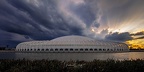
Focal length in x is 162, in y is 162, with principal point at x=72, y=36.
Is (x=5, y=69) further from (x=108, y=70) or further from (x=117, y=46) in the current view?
(x=117, y=46)

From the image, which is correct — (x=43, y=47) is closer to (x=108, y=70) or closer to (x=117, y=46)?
(x=117, y=46)

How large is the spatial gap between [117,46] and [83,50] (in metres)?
21.4

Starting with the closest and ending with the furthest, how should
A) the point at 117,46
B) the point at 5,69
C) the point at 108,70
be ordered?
1. the point at 108,70
2. the point at 5,69
3. the point at 117,46

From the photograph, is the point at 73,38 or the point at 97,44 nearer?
the point at 97,44

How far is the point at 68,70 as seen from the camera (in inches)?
370

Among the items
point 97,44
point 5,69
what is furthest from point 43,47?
point 5,69

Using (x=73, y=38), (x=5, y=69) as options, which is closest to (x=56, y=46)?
(x=73, y=38)

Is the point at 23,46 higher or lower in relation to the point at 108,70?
higher

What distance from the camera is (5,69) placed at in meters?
10.9

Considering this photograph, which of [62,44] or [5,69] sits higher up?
[62,44]

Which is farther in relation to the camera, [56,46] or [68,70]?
[56,46]

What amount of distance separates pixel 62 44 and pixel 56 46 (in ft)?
10.2

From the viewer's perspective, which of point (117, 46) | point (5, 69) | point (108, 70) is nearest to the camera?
point (108, 70)

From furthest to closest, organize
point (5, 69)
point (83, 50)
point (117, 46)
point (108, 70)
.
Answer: point (117, 46), point (83, 50), point (5, 69), point (108, 70)
